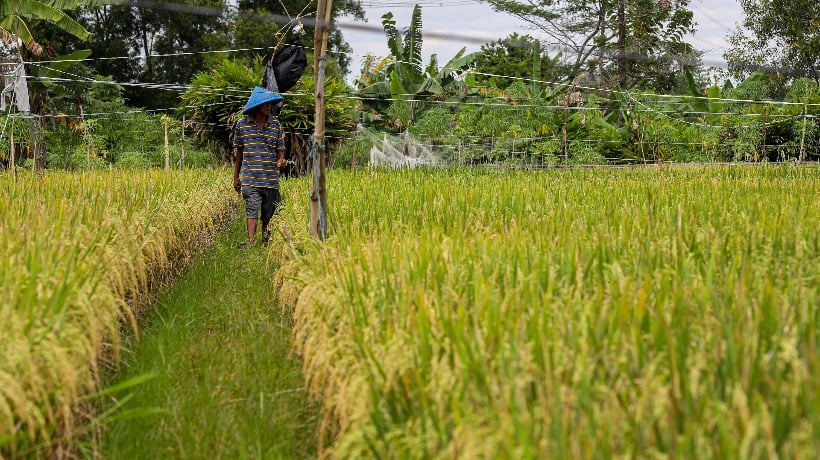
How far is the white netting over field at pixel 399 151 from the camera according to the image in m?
13.6

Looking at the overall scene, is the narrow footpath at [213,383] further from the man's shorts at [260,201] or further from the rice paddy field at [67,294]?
the man's shorts at [260,201]

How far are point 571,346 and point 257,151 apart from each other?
15.2 ft

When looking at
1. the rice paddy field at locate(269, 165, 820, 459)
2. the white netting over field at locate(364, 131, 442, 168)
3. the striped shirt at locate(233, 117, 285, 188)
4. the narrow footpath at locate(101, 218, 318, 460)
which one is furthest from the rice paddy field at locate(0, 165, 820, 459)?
the white netting over field at locate(364, 131, 442, 168)

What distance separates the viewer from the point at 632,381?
172 cm

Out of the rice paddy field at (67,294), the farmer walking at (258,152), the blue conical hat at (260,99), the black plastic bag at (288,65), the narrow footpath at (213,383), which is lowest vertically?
the narrow footpath at (213,383)

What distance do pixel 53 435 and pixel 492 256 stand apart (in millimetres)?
1502

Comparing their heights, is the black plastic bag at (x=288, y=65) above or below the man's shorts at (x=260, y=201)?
above

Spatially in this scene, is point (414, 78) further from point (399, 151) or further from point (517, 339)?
point (517, 339)

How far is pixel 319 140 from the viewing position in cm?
439

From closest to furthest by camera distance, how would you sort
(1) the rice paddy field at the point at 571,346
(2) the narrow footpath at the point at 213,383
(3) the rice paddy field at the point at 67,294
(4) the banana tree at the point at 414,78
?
(1) the rice paddy field at the point at 571,346 → (3) the rice paddy field at the point at 67,294 → (2) the narrow footpath at the point at 213,383 → (4) the banana tree at the point at 414,78

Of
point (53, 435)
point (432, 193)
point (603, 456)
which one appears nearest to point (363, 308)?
point (53, 435)

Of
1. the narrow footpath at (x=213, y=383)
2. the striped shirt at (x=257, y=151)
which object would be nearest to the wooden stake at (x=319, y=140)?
the narrow footpath at (x=213, y=383)

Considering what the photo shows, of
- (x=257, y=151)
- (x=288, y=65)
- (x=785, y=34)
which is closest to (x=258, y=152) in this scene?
(x=257, y=151)

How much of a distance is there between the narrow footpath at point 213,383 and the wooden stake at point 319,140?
1.72ft
